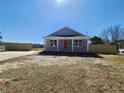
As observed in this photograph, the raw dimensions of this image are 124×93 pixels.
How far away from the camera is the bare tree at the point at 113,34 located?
52594mm

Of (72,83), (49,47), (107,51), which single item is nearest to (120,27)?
(107,51)

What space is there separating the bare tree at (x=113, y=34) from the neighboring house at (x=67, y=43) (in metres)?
29.1

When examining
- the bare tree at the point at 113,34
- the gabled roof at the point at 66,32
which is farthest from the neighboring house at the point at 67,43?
the bare tree at the point at 113,34

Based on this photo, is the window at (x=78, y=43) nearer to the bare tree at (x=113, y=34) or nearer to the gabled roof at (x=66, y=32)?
the gabled roof at (x=66, y=32)

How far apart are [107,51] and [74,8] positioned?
8210mm

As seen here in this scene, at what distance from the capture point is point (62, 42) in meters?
26.4

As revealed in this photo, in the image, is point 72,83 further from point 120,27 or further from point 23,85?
point 120,27

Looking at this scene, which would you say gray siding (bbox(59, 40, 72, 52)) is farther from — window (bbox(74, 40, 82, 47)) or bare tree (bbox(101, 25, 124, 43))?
bare tree (bbox(101, 25, 124, 43))

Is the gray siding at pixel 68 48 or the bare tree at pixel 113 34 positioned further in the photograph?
the bare tree at pixel 113 34

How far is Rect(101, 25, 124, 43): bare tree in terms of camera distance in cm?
5259

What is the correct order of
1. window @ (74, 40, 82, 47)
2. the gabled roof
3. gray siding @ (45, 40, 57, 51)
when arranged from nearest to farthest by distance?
1. window @ (74, 40, 82, 47)
2. gray siding @ (45, 40, 57, 51)
3. the gabled roof

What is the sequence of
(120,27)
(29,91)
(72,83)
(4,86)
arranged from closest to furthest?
(29,91) < (4,86) < (72,83) < (120,27)

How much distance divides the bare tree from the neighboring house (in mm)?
29083

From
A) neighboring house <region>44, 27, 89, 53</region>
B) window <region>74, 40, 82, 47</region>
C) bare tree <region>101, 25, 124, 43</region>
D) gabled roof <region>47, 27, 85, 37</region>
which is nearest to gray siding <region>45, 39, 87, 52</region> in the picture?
neighboring house <region>44, 27, 89, 53</region>
